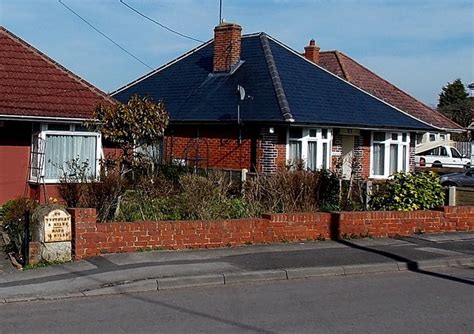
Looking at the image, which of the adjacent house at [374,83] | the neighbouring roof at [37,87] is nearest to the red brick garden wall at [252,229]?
the neighbouring roof at [37,87]

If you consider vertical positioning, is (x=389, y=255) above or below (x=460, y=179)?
below

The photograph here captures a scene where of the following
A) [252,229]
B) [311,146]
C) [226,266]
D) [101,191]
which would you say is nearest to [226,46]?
[311,146]

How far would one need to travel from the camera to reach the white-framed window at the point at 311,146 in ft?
77.5

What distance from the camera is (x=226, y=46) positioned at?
2670 centimetres

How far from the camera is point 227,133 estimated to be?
24344 mm

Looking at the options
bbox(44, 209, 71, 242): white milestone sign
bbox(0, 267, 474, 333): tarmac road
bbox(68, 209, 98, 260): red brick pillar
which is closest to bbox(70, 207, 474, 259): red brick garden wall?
bbox(68, 209, 98, 260): red brick pillar

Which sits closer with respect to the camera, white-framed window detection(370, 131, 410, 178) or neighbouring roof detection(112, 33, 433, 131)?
neighbouring roof detection(112, 33, 433, 131)

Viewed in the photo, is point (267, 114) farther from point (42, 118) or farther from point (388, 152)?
point (42, 118)

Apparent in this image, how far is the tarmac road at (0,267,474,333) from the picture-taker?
846 cm

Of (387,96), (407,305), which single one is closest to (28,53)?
(407,305)

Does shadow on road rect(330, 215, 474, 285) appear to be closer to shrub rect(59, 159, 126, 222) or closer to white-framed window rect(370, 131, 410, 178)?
shrub rect(59, 159, 126, 222)

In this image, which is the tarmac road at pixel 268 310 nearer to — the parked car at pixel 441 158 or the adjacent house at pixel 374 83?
the adjacent house at pixel 374 83

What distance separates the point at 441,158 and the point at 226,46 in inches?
1097

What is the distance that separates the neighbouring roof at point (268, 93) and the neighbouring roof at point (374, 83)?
12642 mm
